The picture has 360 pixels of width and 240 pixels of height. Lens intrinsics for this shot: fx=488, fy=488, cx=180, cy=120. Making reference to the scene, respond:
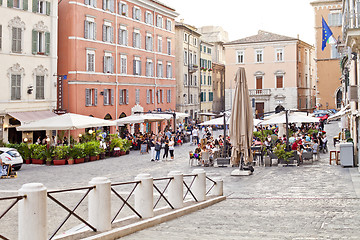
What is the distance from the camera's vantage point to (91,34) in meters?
39.6

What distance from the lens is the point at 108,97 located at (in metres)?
42.0

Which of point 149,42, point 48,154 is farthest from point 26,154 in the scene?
point 149,42

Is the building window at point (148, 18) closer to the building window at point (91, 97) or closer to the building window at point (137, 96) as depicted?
the building window at point (137, 96)

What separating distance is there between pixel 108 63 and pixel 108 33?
2555 mm

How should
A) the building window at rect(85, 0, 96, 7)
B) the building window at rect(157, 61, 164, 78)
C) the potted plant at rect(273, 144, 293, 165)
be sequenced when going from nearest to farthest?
the potted plant at rect(273, 144, 293, 165)
the building window at rect(85, 0, 96, 7)
the building window at rect(157, 61, 164, 78)

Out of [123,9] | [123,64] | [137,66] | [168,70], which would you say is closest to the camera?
[123,9]

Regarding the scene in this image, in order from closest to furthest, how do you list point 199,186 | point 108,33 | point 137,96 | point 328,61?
point 199,186
point 108,33
point 137,96
point 328,61

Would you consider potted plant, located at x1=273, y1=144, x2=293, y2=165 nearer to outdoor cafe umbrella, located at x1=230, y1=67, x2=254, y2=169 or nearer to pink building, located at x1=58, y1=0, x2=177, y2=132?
outdoor cafe umbrella, located at x1=230, y1=67, x2=254, y2=169

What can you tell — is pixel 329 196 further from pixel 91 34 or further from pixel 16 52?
pixel 91 34

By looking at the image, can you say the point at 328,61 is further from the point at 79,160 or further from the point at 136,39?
the point at 79,160

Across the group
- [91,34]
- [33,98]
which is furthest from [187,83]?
[33,98]

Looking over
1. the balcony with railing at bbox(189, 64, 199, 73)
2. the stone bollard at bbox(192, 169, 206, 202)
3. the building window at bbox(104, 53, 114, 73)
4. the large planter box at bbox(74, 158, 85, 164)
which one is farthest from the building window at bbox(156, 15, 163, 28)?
the stone bollard at bbox(192, 169, 206, 202)

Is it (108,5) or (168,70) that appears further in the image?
(168,70)

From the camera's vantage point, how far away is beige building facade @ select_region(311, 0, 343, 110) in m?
57.2
